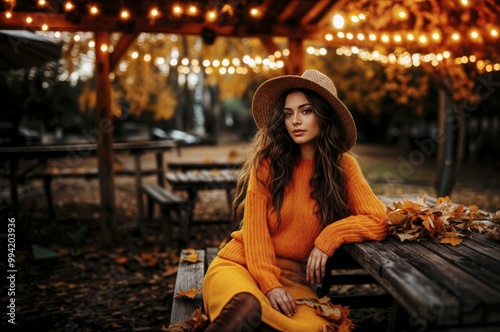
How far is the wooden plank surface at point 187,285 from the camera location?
2440 millimetres

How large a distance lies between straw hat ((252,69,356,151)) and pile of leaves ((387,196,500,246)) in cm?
50

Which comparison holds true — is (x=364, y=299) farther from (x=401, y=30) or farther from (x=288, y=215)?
(x=401, y=30)

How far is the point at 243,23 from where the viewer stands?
6266mm

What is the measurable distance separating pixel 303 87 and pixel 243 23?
4141 millimetres

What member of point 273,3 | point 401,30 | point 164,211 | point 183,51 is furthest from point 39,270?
point 183,51

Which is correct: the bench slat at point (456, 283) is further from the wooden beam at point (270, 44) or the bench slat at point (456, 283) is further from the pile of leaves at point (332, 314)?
the wooden beam at point (270, 44)

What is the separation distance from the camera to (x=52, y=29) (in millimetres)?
5684

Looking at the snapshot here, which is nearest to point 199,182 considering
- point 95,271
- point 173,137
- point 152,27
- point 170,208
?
point 170,208

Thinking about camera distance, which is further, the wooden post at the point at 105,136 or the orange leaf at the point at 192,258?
the wooden post at the point at 105,136

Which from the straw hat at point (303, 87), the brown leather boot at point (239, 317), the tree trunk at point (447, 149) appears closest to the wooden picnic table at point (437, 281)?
the brown leather boot at point (239, 317)

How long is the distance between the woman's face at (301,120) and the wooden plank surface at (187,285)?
114 centimetres

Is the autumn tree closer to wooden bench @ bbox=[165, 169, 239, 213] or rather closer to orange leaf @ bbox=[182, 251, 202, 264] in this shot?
wooden bench @ bbox=[165, 169, 239, 213]

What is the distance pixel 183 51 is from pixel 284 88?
12.8 meters

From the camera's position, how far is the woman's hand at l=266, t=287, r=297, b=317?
2004 mm
